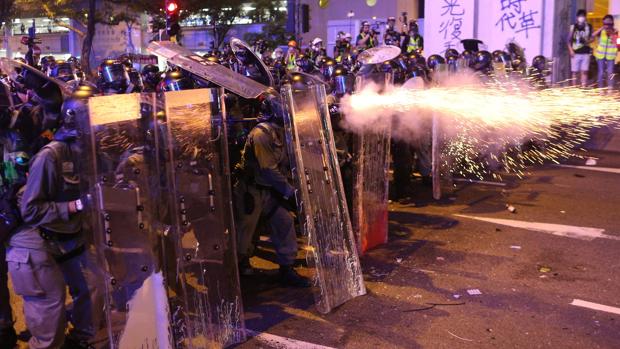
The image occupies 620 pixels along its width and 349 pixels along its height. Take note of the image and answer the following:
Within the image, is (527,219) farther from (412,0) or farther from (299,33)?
(412,0)

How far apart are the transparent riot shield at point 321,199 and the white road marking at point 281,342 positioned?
1.68 ft

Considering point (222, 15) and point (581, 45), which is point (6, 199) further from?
point (222, 15)

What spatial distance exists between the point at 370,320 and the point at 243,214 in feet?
4.76

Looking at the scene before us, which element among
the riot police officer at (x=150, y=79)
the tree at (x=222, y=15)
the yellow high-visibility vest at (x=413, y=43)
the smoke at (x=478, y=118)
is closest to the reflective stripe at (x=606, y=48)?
the smoke at (x=478, y=118)

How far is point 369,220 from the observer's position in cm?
677

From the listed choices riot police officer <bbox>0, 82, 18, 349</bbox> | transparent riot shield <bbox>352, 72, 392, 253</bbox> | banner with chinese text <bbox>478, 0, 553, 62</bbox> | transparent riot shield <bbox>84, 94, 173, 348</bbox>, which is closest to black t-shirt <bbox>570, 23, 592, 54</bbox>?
banner with chinese text <bbox>478, 0, 553, 62</bbox>

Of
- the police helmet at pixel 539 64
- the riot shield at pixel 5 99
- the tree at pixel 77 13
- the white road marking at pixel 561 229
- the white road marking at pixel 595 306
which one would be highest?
the tree at pixel 77 13

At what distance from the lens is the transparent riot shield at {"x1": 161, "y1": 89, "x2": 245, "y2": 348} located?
4191 millimetres

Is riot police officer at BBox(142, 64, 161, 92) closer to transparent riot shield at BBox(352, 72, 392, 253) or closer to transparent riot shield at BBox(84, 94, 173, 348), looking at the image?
transparent riot shield at BBox(352, 72, 392, 253)

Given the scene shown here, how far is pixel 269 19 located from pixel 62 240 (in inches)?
1280

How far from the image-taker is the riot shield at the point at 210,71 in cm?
504

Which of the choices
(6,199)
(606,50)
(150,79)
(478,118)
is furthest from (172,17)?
(606,50)

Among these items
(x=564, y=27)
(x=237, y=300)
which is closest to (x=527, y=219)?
(x=237, y=300)

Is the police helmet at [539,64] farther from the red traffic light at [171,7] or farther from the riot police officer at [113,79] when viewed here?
the riot police officer at [113,79]
